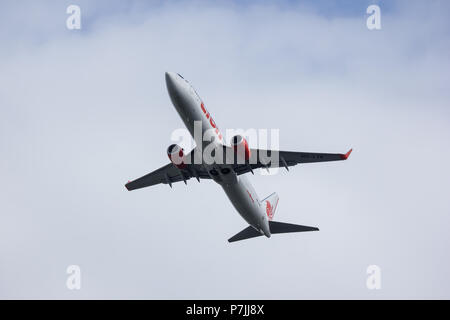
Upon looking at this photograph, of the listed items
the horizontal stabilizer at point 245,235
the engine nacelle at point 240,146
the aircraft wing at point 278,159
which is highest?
the engine nacelle at point 240,146

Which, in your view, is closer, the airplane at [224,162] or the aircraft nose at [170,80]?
the aircraft nose at [170,80]

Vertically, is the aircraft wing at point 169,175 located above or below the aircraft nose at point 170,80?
below

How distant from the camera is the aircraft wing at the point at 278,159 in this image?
60125mm

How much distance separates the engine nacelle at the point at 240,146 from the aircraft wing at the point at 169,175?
6.81 meters

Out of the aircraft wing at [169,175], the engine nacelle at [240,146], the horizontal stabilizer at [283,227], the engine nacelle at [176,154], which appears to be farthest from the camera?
the horizontal stabilizer at [283,227]

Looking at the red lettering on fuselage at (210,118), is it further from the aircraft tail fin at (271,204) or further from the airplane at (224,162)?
the aircraft tail fin at (271,204)

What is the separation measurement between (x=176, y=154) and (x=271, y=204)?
57.5ft

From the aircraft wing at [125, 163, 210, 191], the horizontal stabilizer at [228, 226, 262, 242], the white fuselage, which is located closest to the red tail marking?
the white fuselage

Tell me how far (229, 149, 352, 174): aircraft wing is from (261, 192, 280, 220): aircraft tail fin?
9.61 m

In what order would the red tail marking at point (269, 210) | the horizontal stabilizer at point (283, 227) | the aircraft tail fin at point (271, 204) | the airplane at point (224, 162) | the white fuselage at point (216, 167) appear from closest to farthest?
the white fuselage at point (216, 167) → the airplane at point (224, 162) → the horizontal stabilizer at point (283, 227) → the aircraft tail fin at point (271, 204) → the red tail marking at point (269, 210)

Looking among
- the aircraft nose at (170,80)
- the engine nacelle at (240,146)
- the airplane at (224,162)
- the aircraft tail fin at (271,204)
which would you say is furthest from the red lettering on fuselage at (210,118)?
the aircraft tail fin at (271,204)

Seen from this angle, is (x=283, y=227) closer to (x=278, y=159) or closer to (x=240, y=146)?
(x=278, y=159)

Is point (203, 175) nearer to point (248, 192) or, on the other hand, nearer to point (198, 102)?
point (248, 192)

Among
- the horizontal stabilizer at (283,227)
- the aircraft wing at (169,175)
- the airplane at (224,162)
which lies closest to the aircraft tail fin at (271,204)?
the airplane at (224,162)
